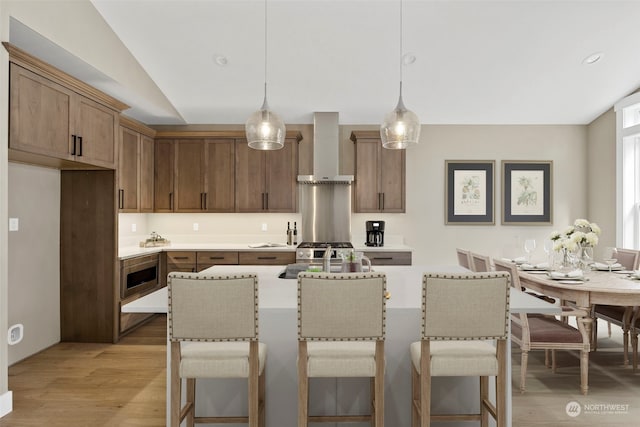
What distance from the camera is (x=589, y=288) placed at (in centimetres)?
285

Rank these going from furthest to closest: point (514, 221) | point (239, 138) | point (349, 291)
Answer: point (514, 221) → point (239, 138) → point (349, 291)

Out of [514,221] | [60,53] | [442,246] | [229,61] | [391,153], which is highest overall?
[229,61]

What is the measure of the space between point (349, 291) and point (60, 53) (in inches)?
122

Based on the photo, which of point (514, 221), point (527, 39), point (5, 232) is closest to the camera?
point (5, 232)

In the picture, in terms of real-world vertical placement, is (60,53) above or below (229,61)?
below

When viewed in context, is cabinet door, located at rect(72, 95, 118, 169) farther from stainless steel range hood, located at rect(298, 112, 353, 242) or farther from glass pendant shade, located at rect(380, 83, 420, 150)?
glass pendant shade, located at rect(380, 83, 420, 150)

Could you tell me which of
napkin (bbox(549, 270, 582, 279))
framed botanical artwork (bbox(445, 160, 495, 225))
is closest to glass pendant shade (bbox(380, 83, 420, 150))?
napkin (bbox(549, 270, 582, 279))

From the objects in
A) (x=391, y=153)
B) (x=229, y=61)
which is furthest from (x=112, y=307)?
(x=391, y=153)

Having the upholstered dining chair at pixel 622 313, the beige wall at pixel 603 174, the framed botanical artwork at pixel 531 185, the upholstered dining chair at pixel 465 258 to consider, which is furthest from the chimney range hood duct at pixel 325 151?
the beige wall at pixel 603 174

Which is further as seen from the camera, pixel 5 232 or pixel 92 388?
pixel 92 388

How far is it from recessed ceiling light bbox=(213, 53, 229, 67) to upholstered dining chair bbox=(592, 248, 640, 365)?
14.6ft

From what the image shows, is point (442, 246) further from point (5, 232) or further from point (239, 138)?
point (5, 232)

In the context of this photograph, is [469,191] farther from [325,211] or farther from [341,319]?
[341,319]

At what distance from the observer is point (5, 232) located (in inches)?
104
